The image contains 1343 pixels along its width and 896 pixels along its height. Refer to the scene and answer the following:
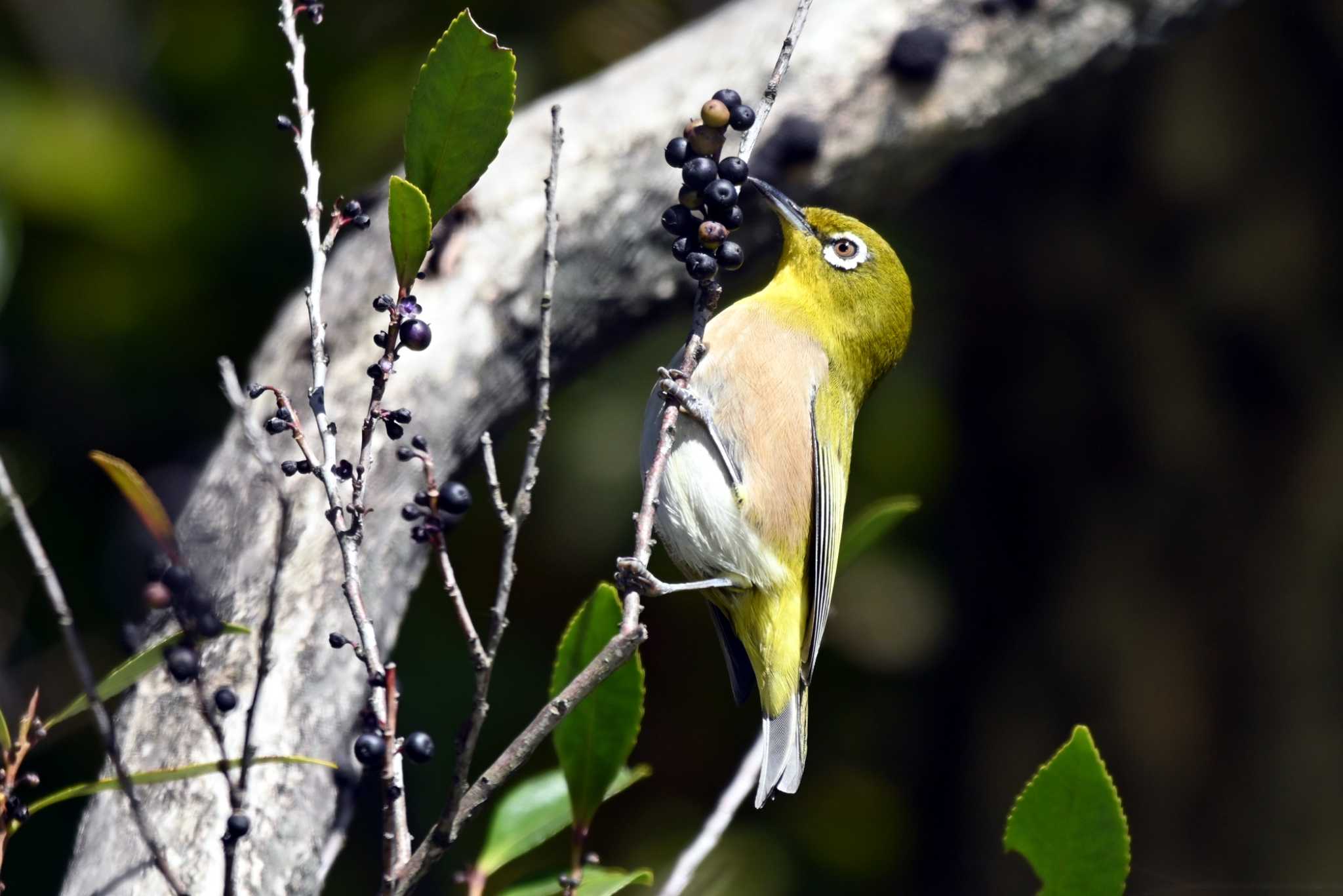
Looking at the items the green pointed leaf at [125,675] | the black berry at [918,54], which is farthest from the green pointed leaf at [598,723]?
the black berry at [918,54]

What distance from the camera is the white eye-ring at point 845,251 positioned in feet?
11.3

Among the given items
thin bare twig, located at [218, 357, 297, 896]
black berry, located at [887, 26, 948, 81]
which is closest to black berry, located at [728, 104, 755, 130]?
thin bare twig, located at [218, 357, 297, 896]

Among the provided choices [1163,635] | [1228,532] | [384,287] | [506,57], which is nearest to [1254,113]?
[1228,532]

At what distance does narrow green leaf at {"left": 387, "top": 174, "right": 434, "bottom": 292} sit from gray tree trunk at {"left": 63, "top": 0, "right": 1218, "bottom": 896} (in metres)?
1.20

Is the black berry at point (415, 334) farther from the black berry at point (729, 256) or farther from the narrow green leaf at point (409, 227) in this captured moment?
the black berry at point (729, 256)

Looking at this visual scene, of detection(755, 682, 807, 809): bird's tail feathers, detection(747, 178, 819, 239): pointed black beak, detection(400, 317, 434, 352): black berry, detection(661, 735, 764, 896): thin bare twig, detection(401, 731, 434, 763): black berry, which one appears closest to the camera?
detection(400, 317, 434, 352): black berry

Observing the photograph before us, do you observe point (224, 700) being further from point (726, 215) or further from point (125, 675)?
point (726, 215)

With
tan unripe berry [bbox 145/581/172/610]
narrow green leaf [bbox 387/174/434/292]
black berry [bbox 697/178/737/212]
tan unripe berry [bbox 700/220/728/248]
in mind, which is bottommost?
tan unripe berry [bbox 700/220/728/248]

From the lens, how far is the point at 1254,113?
4.76 metres

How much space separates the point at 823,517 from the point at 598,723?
92cm

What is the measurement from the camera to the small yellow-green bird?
9.87 feet

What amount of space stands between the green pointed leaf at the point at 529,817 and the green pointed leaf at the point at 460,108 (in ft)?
4.13

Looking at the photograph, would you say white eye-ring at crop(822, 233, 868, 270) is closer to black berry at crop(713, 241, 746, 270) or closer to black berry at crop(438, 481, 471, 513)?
black berry at crop(713, 241, 746, 270)

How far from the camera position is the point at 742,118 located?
7.34 ft
